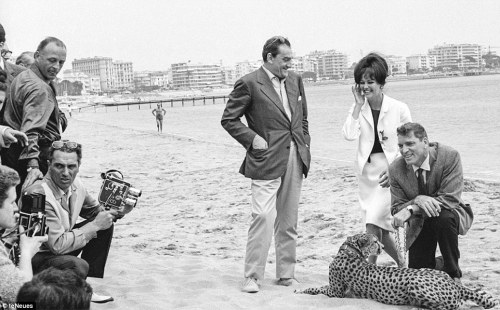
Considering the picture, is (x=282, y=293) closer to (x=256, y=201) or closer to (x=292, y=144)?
(x=256, y=201)

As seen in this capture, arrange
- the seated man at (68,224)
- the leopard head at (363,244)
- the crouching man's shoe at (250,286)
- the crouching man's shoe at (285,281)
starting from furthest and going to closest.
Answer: the crouching man's shoe at (285,281)
the crouching man's shoe at (250,286)
the leopard head at (363,244)
the seated man at (68,224)

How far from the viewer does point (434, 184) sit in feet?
16.1

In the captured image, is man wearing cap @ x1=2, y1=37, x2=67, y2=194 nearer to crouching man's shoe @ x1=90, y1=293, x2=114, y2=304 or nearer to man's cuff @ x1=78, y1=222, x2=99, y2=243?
man's cuff @ x1=78, y1=222, x2=99, y2=243

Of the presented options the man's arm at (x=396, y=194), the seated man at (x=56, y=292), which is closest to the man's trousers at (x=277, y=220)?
the man's arm at (x=396, y=194)

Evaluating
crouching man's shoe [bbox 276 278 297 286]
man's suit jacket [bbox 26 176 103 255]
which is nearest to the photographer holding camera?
man's suit jacket [bbox 26 176 103 255]

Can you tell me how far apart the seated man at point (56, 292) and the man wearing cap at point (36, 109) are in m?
2.24

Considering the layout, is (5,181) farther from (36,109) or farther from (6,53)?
(6,53)

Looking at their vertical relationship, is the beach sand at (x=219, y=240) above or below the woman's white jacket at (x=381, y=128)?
below

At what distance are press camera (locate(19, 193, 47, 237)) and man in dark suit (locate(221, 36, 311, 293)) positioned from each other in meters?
1.74

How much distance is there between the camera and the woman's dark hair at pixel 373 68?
519cm

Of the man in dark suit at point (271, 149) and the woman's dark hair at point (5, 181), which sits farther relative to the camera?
the man in dark suit at point (271, 149)

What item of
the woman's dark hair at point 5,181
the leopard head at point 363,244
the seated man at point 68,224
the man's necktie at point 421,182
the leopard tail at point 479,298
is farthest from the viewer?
the man's necktie at point 421,182

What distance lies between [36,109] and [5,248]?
164cm

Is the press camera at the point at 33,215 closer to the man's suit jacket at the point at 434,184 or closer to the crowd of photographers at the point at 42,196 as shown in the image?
the crowd of photographers at the point at 42,196
